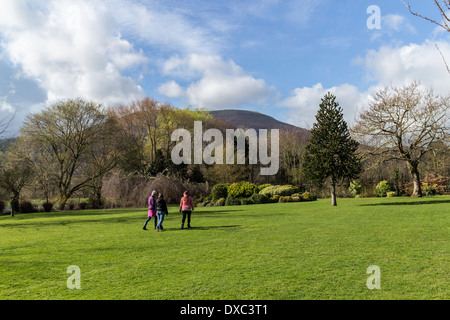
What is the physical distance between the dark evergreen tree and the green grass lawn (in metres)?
11.6

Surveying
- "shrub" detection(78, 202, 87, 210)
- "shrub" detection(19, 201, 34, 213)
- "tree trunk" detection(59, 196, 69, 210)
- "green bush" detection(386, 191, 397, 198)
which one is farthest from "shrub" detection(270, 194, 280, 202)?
"shrub" detection(19, 201, 34, 213)

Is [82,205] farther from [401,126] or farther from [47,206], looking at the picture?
[401,126]

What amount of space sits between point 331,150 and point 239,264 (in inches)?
721

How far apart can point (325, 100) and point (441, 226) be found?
573 inches

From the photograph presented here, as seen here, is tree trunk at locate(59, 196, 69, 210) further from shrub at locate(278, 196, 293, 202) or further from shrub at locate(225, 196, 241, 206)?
shrub at locate(278, 196, 293, 202)

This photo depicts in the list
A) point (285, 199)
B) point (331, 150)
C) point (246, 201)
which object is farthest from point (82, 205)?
point (331, 150)

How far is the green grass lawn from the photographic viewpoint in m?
5.48

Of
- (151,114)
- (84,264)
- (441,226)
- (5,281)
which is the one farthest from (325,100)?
(151,114)

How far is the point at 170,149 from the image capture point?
44750 mm

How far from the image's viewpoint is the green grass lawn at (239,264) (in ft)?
18.0

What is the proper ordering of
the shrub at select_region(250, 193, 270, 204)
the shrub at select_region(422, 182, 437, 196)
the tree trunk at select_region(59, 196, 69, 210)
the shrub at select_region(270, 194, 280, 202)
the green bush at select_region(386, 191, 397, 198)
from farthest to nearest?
the green bush at select_region(386, 191, 397, 198) < the tree trunk at select_region(59, 196, 69, 210) < the shrub at select_region(422, 182, 437, 196) < the shrub at select_region(270, 194, 280, 202) < the shrub at select_region(250, 193, 270, 204)

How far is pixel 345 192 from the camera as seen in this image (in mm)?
37219

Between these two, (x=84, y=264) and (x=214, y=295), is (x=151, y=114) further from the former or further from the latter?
(x=214, y=295)

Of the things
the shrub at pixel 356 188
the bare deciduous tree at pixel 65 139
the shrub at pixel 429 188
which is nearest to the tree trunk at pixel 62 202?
the bare deciduous tree at pixel 65 139
